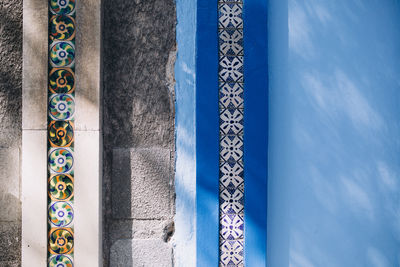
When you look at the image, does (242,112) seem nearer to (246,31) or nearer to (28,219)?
(246,31)

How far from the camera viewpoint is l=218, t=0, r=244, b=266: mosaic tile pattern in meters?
1.58

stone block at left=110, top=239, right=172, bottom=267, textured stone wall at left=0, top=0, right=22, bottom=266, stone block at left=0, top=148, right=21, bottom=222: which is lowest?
stone block at left=110, top=239, right=172, bottom=267

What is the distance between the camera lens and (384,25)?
1684mm

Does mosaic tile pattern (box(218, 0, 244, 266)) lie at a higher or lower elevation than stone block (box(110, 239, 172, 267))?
A: higher

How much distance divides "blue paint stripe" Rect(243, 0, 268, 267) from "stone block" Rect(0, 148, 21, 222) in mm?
1167

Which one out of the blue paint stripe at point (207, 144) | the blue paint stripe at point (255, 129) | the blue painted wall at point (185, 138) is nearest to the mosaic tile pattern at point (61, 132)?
the blue painted wall at point (185, 138)

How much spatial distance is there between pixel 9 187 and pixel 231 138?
1162 mm

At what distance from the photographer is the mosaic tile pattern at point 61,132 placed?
156 cm

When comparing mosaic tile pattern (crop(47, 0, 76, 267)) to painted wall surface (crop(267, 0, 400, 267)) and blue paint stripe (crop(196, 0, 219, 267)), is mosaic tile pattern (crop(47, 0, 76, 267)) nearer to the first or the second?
blue paint stripe (crop(196, 0, 219, 267))

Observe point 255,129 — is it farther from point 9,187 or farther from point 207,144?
point 9,187

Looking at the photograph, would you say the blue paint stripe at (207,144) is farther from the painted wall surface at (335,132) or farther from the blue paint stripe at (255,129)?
the painted wall surface at (335,132)

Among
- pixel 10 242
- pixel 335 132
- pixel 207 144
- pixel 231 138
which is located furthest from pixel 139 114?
pixel 335 132

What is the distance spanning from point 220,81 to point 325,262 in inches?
43.8

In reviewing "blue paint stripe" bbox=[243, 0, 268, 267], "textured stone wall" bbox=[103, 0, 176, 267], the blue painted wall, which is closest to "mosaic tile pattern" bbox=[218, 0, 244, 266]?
"blue paint stripe" bbox=[243, 0, 268, 267]
